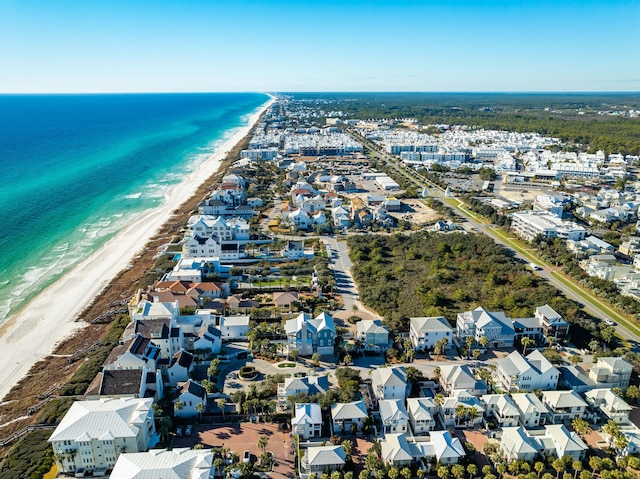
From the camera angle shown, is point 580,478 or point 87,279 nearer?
point 580,478

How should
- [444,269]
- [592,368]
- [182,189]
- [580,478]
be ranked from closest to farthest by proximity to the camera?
[580,478] → [592,368] → [444,269] → [182,189]

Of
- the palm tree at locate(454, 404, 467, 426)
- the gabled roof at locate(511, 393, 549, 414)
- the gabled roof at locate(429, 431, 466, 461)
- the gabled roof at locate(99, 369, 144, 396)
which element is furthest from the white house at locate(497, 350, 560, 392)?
the gabled roof at locate(99, 369, 144, 396)

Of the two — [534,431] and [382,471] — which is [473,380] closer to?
[534,431]

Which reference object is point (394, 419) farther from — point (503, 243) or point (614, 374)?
point (503, 243)

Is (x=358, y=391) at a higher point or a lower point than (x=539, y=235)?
lower

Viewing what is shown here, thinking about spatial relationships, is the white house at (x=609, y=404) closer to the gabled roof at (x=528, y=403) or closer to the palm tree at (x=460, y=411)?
the gabled roof at (x=528, y=403)

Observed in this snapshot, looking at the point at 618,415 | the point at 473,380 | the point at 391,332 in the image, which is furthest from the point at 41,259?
the point at 618,415

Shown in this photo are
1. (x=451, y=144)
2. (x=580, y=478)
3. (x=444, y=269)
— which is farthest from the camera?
(x=451, y=144)

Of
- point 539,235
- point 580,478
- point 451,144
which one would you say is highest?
point 451,144
